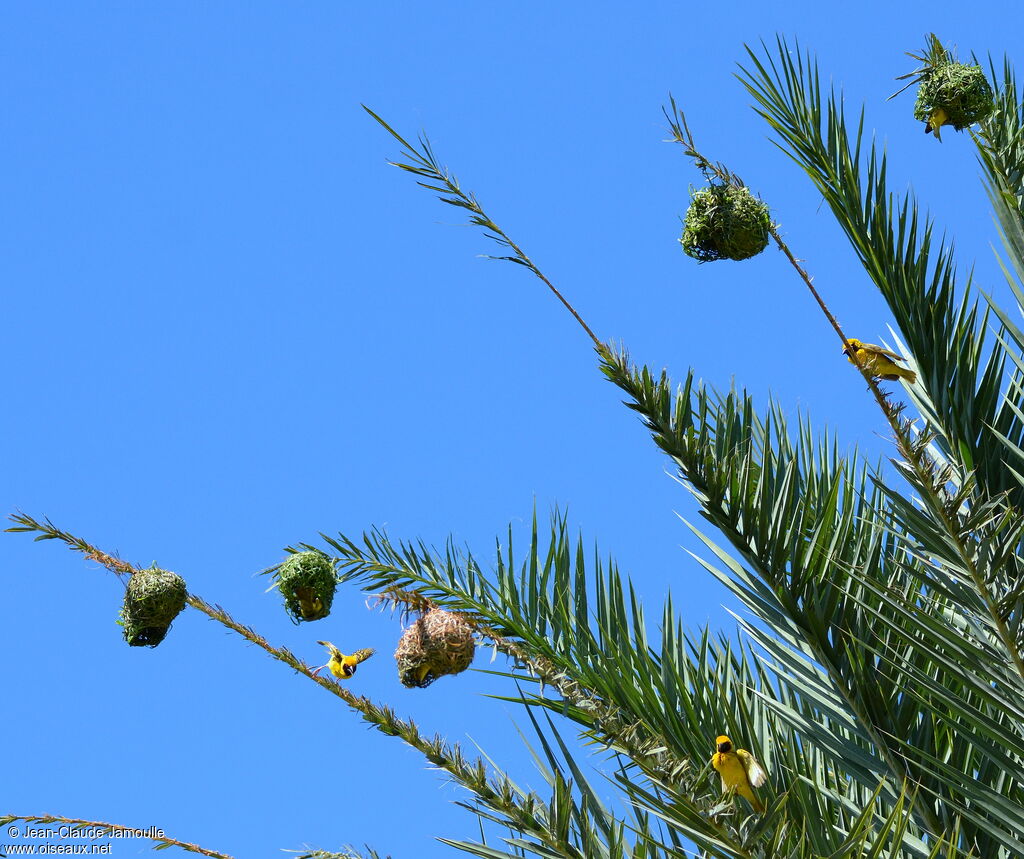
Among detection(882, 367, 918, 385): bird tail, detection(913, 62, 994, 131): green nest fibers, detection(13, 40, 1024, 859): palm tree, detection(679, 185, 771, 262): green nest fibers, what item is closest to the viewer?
detection(13, 40, 1024, 859): palm tree

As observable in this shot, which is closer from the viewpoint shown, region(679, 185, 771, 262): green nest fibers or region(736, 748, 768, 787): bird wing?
region(736, 748, 768, 787): bird wing

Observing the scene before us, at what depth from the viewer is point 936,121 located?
442 centimetres

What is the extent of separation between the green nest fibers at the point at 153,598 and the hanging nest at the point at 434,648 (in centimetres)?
64

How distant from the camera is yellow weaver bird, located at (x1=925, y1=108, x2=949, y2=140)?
439 cm

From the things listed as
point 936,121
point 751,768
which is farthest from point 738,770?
point 936,121

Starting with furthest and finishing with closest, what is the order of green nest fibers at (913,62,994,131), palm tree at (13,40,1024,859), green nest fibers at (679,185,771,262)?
green nest fibers at (913,62,994,131)
green nest fibers at (679,185,771,262)
palm tree at (13,40,1024,859)

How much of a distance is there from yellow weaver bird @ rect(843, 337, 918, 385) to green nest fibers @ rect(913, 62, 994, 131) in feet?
3.07

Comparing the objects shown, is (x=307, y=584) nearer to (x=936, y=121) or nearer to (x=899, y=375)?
(x=899, y=375)

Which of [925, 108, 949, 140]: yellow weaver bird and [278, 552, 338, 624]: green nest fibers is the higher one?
[925, 108, 949, 140]: yellow weaver bird

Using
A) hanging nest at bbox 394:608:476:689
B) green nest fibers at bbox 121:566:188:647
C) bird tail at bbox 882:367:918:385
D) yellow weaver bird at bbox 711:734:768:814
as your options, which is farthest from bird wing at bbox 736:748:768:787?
green nest fibers at bbox 121:566:188:647

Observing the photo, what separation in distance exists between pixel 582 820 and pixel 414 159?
1.59m

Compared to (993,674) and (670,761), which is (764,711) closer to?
(993,674)

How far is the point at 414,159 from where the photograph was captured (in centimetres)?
316

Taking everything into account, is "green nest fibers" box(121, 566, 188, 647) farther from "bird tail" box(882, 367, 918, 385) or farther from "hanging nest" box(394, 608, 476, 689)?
"bird tail" box(882, 367, 918, 385)
